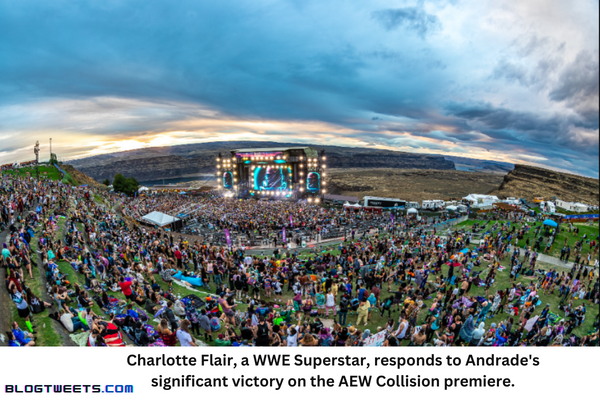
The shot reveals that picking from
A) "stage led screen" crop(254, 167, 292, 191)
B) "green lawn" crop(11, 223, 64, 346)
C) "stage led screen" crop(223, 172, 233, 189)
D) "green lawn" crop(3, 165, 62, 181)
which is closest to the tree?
"green lawn" crop(3, 165, 62, 181)

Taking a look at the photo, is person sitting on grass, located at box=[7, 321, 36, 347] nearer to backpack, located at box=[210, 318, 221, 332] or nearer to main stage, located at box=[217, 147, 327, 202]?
backpack, located at box=[210, 318, 221, 332]

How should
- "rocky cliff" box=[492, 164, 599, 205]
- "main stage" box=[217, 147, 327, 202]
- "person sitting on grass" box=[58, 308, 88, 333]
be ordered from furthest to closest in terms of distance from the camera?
"rocky cliff" box=[492, 164, 599, 205] → "main stage" box=[217, 147, 327, 202] → "person sitting on grass" box=[58, 308, 88, 333]

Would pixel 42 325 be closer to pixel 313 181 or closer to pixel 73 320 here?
pixel 73 320

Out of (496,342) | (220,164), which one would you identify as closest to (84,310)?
(496,342)

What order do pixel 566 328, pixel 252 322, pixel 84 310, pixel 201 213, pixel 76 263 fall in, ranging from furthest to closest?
pixel 201 213, pixel 76 263, pixel 566 328, pixel 252 322, pixel 84 310

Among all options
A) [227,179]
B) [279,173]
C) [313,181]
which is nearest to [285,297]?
[313,181]
